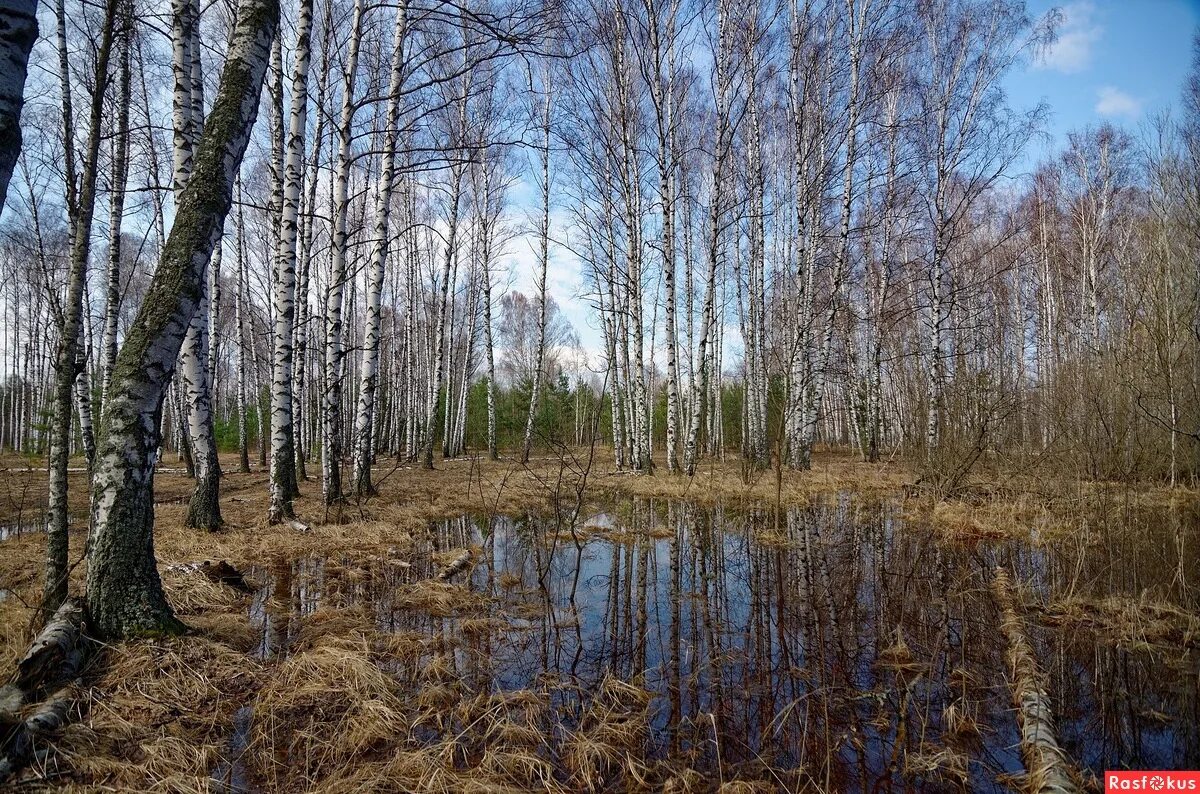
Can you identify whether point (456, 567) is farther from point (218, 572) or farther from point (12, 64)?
point (12, 64)

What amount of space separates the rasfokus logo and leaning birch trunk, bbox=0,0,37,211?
511 centimetres

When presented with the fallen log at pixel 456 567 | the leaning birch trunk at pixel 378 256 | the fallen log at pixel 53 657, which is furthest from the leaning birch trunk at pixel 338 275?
the fallen log at pixel 53 657

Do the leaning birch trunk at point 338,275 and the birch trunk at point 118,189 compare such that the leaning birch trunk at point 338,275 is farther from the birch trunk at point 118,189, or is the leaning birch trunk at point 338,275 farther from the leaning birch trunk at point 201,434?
the birch trunk at point 118,189

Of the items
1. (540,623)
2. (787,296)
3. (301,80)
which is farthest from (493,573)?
(787,296)

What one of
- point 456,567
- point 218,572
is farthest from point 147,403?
point 456,567

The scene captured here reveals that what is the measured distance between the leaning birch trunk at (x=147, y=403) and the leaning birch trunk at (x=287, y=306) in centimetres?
403

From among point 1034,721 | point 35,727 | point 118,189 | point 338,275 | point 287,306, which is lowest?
point 1034,721

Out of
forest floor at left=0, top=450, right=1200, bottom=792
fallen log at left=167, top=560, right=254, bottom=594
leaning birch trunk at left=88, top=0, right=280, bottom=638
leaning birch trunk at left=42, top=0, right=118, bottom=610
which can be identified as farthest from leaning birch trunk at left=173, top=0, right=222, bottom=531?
leaning birch trunk at left=88, top=0, right=280, bottom=638

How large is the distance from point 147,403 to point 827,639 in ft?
15.5

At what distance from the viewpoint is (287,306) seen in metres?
7.29

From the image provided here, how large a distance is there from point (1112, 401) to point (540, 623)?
393 inches

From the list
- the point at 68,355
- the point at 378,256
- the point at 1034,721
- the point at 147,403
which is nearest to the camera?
the point at 1034,721

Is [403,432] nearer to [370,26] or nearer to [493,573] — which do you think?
[370,26]

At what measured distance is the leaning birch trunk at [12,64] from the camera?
6.86 ft
